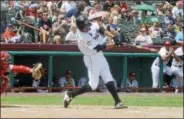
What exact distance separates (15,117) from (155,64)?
10106mm

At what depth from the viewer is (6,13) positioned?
66.3 ft

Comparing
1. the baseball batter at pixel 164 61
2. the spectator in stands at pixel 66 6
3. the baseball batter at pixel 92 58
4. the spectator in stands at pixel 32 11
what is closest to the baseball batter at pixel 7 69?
the baseball batter at pixel 92 58

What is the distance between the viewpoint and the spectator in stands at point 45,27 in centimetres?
1880

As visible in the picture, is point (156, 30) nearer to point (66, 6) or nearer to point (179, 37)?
point (179, 37)

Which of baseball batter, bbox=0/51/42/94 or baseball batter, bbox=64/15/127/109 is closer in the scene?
baseball batter, bbox=64/15/127/109

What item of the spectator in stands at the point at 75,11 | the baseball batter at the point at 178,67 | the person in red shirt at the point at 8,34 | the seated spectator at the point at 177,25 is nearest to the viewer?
the person in red shirt at the point at 8,34

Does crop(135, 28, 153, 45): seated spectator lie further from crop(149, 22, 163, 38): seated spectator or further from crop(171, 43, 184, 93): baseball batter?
crop(171, 43, 184, 93): baseball batter

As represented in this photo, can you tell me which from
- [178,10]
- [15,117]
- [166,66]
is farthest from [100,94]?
[15,117]

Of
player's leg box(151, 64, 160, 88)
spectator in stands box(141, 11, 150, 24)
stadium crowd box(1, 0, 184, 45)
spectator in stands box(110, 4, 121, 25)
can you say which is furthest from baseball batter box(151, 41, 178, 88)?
spectator in stands box(141, 11, 150, 24)

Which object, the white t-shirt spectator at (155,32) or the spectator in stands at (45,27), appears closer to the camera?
the spectator in stands at (45,27)

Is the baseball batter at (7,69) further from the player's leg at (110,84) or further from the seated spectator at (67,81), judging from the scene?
the seated spectator at (67,81)

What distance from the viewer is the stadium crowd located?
18891 millimetres

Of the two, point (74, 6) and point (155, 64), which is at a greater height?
point (74, 6)

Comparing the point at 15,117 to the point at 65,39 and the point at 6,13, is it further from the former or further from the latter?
the point at 6,13
